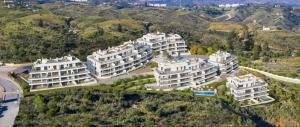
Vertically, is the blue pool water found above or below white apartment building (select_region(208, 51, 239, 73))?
below

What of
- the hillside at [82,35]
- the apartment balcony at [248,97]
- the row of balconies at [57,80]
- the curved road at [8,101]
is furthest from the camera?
the hillside at [82,35]

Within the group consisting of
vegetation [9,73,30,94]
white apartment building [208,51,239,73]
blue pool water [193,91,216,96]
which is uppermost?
white apartment building [208,51,239,73]

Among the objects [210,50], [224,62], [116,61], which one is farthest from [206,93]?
[210,50]

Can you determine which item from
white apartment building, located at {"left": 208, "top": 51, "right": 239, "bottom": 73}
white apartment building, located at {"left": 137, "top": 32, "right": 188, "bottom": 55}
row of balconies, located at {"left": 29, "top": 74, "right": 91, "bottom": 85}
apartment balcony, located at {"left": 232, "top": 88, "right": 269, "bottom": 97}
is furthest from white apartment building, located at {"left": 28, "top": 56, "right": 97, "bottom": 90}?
white apartment building, located at {"left": 137, "top": 32, "right": 188, "bottom": 55}

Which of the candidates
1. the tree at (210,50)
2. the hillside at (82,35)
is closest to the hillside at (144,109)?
the tree at (210,50)

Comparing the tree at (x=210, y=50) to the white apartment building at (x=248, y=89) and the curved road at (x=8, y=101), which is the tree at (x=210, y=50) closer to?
the white apartment building at (x=248, y=89)

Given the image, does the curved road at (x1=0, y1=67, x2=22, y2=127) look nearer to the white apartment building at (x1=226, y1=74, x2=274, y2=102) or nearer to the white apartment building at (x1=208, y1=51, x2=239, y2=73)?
the white apartment building at (x1=226, y1=74, x2=274, y2=102)

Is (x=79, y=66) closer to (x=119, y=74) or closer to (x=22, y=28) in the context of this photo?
(x=119, y=74)

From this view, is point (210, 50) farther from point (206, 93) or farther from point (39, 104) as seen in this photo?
point (39, 104)
